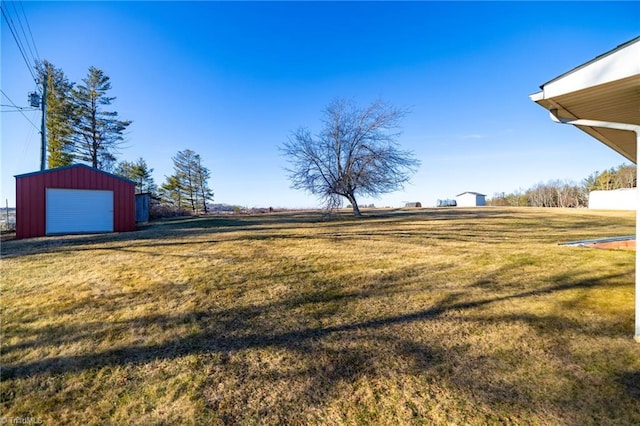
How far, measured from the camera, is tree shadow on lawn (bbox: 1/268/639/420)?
2.15m

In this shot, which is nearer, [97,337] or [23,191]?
[97,337]

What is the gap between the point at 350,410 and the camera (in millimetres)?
1839

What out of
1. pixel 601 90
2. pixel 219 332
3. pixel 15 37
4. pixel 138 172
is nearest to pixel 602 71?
pixel 601 90

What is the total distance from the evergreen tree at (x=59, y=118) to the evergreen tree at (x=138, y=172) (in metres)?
7.00

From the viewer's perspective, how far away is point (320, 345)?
2.66 metres

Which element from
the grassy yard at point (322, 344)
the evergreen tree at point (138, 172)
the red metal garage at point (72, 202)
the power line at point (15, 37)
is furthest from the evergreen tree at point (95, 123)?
the grassy yard at point (322, 344)

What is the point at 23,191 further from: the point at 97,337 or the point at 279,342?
the point at 279,342

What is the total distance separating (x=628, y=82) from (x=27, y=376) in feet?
18.5

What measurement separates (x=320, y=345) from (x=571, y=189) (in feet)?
176

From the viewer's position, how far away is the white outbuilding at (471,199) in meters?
46.9

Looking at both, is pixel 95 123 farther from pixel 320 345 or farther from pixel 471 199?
pixel 471 199

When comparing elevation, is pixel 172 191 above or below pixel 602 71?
above

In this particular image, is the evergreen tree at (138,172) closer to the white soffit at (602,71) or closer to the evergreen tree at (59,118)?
the evergreen tree at (59,118)

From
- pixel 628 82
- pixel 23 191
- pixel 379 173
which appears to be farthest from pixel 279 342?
pixel 379 173
